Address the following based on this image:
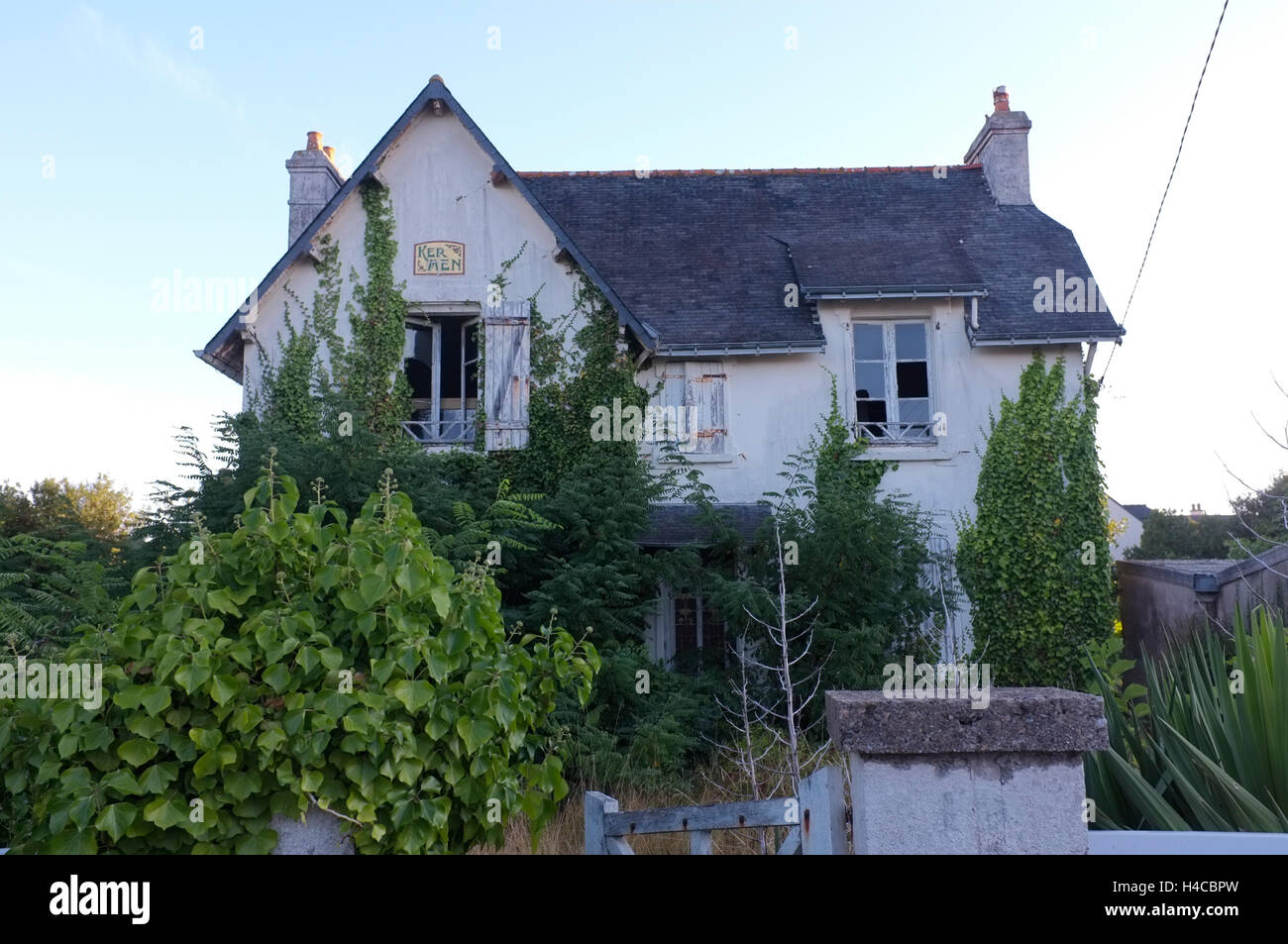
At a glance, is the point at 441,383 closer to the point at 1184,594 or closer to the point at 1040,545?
the point at 1040,545

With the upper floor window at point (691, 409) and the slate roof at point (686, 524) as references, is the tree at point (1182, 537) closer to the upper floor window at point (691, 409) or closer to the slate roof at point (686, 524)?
the upper floor window at point (691, 409)

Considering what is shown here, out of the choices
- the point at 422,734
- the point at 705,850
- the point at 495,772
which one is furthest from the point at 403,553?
the point at 705,850

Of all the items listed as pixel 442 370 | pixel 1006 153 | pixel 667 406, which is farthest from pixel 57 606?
pixel 1006 153

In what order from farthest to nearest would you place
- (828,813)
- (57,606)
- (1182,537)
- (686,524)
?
1. (1182,537)
2. (686,524)
3. (57,606)
4. (828,813)

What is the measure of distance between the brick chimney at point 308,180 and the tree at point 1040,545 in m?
9.98

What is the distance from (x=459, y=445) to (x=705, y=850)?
8535mm

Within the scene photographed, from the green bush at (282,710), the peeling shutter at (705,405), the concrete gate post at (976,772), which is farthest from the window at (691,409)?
the concrete gate post at (976,772)

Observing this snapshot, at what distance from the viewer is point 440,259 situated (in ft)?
Answer: 40.2

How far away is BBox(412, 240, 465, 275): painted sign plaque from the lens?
40.2 ft

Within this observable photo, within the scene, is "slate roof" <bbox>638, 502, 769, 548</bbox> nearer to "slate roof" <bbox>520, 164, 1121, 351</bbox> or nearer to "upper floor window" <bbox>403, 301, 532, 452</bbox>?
"upper floor window" <bbox>403, 301, 532, 452</bbox>

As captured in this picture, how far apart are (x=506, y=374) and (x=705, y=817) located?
8634 mm

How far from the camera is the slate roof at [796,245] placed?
1234 cm

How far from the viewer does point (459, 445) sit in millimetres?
11844
